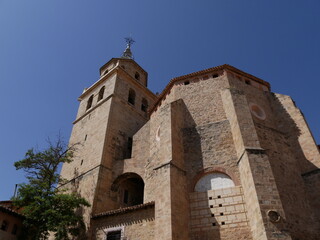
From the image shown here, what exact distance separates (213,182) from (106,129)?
9.20 meters

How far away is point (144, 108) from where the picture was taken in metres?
24.4

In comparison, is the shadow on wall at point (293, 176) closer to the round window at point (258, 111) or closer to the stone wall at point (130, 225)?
the round window at point (258, 111)

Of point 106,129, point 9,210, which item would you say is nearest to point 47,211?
→ point 9,210

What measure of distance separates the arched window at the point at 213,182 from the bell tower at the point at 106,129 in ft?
19.8

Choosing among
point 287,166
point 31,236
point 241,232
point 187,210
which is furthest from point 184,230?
point 31,236

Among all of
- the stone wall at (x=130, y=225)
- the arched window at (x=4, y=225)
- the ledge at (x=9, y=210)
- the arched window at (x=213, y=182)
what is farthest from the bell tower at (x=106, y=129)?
the arched window at (x=213, y=182)

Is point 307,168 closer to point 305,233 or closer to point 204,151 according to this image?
point 305,233

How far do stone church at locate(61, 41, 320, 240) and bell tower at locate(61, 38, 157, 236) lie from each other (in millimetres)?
93

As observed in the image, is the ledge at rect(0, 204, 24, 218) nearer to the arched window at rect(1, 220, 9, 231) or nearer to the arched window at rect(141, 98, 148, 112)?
the arched window at rect(1, 220, 9, 231)

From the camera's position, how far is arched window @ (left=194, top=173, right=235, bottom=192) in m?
11.0

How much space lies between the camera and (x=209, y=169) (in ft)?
38.3

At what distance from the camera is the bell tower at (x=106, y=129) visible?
15.6 m

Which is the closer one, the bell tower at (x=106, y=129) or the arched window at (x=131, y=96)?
the bell tower at (x=106, y=129)

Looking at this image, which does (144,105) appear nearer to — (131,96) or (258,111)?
(131,96)
